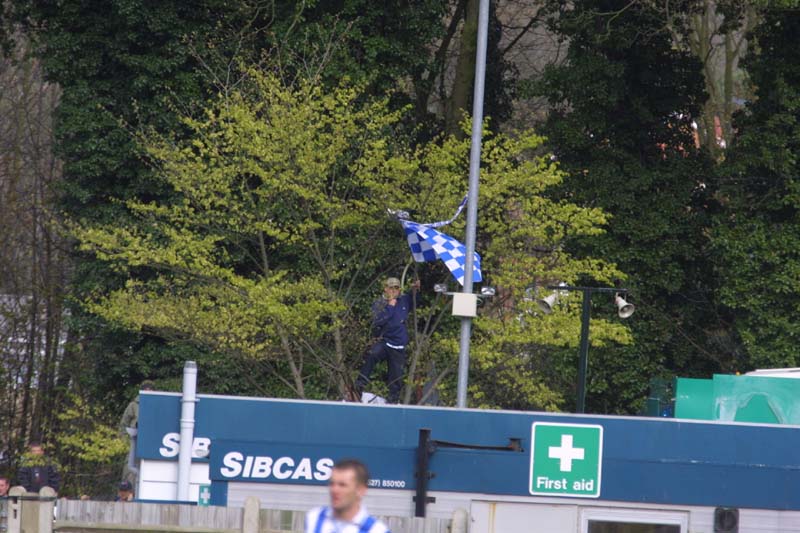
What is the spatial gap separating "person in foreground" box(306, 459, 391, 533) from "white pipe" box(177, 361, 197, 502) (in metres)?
6.03

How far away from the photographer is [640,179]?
27578 mm

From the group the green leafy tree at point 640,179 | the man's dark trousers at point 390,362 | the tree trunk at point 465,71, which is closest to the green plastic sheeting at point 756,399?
the man's dark trousers at point 390,362

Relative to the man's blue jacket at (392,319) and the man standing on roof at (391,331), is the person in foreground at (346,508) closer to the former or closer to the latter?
the man standing on roof at (391,331)

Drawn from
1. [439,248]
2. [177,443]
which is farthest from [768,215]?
[177,443]

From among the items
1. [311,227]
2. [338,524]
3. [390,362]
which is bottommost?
[338,524]

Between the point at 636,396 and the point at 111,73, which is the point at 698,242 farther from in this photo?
the point at 111,73

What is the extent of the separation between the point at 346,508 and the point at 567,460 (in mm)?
6457

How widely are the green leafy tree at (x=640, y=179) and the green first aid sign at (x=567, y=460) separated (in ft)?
48.2

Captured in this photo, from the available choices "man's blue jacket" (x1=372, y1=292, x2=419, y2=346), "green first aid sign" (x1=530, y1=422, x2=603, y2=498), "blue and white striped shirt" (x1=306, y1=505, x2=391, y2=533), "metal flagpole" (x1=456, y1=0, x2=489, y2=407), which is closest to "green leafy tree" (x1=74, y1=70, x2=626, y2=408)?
"man's blue jacket" (x1=372, y1=292, x2=419, y2=346)

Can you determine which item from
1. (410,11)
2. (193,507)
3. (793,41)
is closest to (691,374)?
(793,41)

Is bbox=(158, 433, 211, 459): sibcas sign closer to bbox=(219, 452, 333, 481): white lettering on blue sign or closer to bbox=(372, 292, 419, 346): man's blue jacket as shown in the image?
bbox=(219, 452, 333, 481): white lettering on blue sign

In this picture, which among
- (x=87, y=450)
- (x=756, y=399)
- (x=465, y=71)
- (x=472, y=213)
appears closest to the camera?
(x=756, y=399)

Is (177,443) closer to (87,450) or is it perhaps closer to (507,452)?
(507,452)

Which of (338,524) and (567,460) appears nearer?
(338,524)
